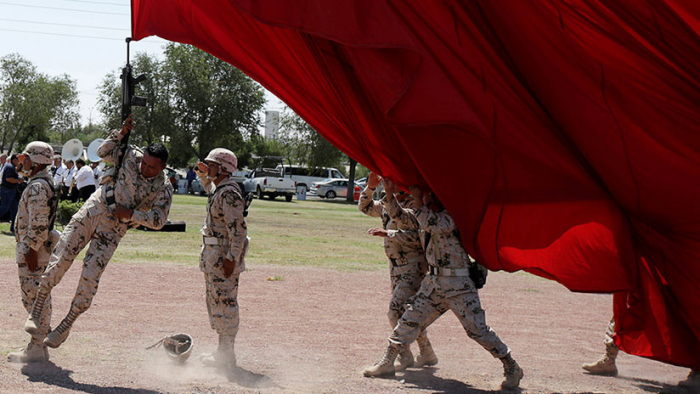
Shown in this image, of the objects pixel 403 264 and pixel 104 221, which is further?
pixel 403 264

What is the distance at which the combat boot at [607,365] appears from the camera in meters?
8.38

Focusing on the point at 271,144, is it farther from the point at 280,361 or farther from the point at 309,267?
the point at 280,361

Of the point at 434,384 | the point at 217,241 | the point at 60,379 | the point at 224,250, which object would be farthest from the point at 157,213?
the point at 434,384

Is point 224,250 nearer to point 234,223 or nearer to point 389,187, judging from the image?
point 234,223

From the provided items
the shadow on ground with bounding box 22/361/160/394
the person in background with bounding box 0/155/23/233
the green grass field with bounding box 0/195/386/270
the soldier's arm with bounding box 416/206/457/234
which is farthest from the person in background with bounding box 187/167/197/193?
the soldier's arm with bounding box 416/206/457/234

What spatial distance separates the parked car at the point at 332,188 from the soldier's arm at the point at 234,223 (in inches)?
1862

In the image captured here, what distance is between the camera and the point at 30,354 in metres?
7.36

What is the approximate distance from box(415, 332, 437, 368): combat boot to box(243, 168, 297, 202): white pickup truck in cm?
3915

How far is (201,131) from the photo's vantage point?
6006cm

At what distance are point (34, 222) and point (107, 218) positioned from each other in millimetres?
799

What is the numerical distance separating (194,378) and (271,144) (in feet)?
289

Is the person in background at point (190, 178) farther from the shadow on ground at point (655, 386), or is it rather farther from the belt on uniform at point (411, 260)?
the shadow on ground at point (655, 386)

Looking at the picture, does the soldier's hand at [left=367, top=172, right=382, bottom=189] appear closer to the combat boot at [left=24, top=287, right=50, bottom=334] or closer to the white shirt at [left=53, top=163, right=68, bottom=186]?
the combat boot at [left=24, top=287, right=50, bottom=334]

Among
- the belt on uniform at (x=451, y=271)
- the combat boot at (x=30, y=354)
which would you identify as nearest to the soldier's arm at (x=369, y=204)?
the belt on uniform at (x=451, y=271)
